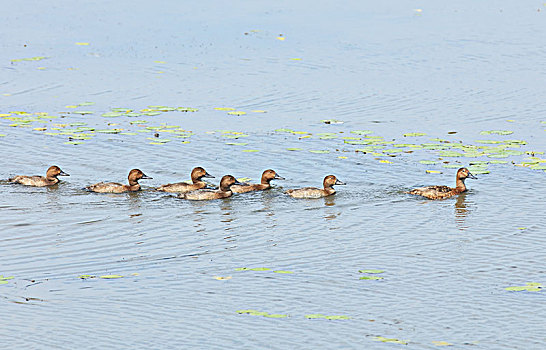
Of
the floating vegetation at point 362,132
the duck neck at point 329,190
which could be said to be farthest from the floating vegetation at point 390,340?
the floating vegetation at point 362,132

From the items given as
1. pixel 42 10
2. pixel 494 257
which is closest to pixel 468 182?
pixel 494 257

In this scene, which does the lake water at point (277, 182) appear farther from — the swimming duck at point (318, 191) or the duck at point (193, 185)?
the duck at point (193, 185)

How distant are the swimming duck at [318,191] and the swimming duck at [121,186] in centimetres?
267

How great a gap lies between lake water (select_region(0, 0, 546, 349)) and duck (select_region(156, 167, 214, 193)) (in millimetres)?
408

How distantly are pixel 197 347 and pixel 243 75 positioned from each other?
1904 cm

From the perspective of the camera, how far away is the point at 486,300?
12328 millimetres

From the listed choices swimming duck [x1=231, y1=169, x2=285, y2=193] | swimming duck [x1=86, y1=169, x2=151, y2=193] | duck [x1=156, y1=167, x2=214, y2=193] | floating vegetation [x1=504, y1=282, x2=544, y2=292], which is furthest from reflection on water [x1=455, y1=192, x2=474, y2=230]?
swimming duck [x1=86, y1=169, x2=151, y2=193]

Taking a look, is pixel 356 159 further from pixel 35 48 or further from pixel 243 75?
pixel 35 48

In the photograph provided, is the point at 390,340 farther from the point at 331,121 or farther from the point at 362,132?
the point at 331,121

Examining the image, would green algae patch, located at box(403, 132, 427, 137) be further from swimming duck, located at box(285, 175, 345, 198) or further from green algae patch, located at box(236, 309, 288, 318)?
green algae patch, located at box(236, 309, 288, 318)

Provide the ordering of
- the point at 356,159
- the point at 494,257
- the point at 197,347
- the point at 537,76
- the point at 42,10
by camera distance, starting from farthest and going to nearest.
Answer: the point at 42,10
the point at 537,76
the point at 356,159
the point at 494,257
the point at 197,347

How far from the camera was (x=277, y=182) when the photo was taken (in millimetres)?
19047

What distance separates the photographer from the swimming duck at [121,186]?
18.1m

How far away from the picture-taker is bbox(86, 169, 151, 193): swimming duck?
59.5 feet
